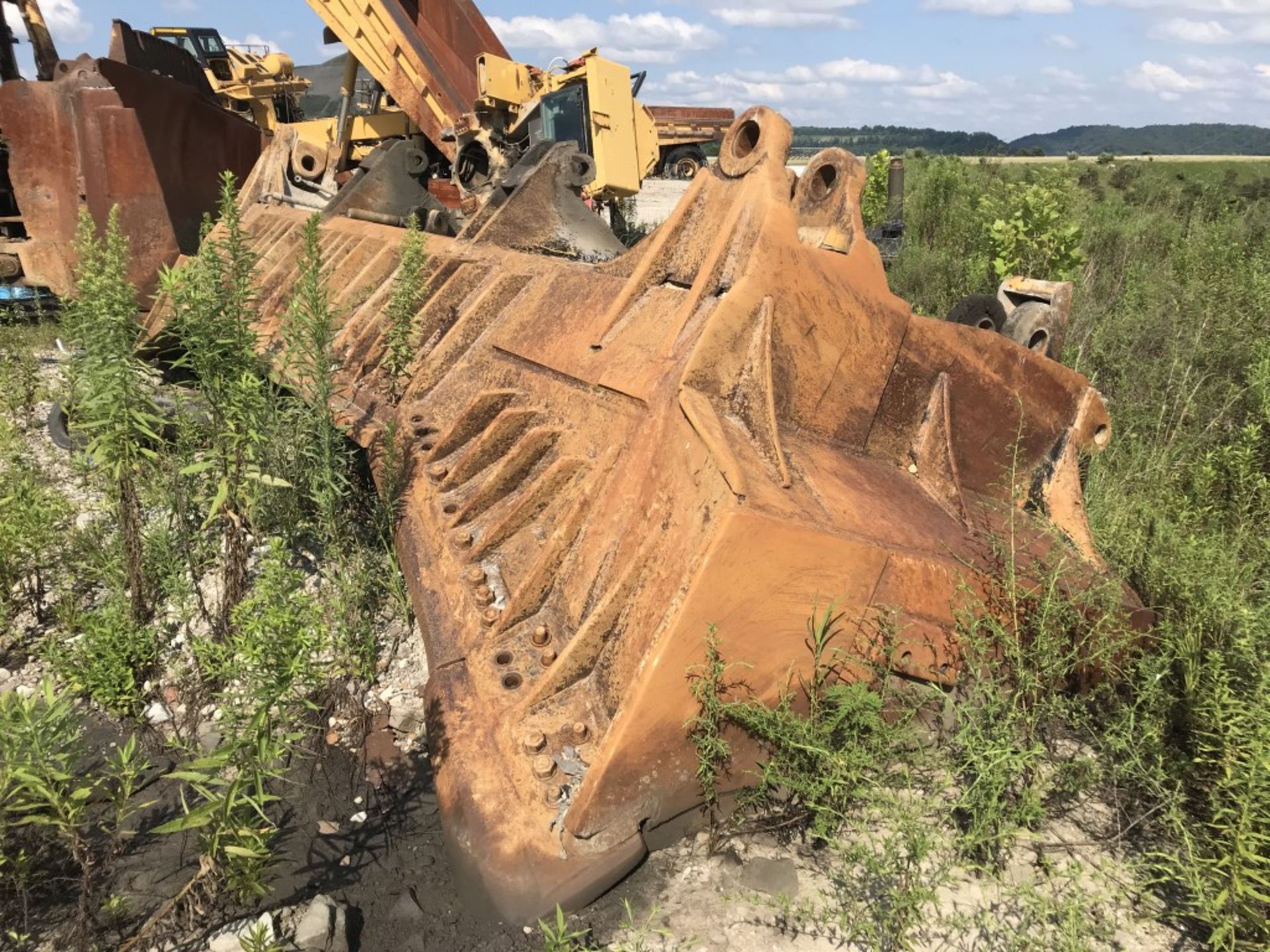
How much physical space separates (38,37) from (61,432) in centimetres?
630

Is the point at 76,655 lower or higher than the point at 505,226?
lower

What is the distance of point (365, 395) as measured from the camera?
430 cm

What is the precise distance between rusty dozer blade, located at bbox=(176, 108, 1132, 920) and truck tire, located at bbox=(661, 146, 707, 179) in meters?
24.0

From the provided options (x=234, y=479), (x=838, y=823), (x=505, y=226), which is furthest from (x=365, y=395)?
(x=838, y=823)

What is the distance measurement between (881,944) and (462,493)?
2.20 metres

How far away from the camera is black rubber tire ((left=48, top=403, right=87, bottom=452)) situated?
5.12 meters

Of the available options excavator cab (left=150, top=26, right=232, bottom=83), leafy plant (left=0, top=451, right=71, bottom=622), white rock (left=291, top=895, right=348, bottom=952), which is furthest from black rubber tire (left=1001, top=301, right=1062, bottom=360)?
excavator cab (left=150, top=26, right=232, bottom=83)

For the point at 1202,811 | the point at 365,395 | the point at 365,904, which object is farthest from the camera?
the point at 365,395

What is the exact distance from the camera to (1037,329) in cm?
423

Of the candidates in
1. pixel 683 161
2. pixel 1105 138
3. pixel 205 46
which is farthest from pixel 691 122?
pixel 1105 138

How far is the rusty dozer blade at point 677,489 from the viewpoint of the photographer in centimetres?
228

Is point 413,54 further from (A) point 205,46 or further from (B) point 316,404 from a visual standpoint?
(A) point 205,46

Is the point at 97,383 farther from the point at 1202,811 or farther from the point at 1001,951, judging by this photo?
the point at 1202,811

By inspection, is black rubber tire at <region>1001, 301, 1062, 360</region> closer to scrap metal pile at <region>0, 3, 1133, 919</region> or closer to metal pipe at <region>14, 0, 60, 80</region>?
scrap metal pile at <region>0, 3, 1133, 919</region>
